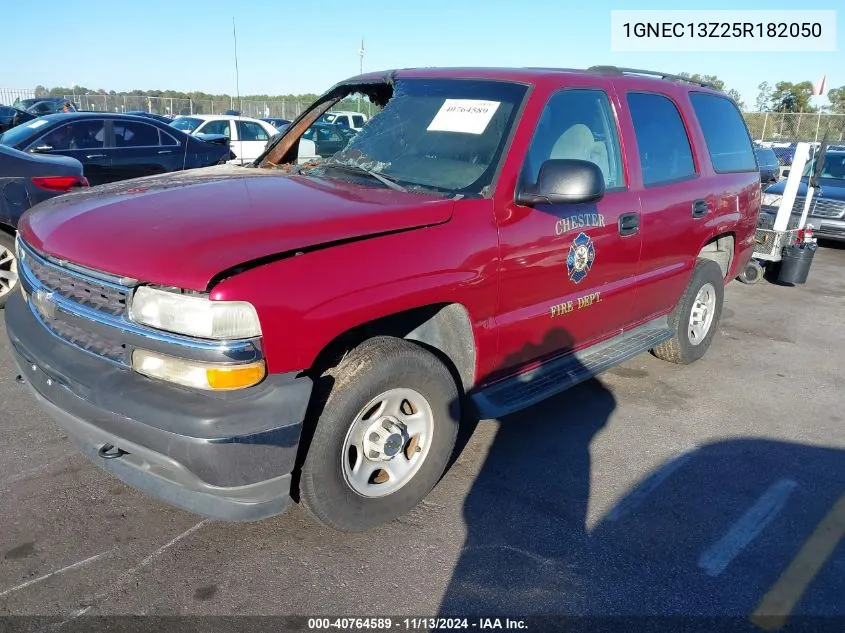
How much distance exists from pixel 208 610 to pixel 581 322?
2.42 meters

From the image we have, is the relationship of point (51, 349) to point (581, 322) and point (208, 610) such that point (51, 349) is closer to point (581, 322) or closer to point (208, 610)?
point (208, 610)

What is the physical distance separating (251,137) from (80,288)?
1493cm

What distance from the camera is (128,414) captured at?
235 cm

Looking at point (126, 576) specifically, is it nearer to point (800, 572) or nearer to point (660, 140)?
point (800, 572)

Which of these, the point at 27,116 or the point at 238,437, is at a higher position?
the point at 27,116

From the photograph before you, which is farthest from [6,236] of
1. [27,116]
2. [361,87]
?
[27,116]

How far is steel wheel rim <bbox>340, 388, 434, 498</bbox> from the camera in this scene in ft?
9.16

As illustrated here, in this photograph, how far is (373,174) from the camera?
3.39m

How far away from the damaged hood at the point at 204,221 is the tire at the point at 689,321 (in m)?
2.70

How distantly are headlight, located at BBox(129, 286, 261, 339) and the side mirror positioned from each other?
151cm

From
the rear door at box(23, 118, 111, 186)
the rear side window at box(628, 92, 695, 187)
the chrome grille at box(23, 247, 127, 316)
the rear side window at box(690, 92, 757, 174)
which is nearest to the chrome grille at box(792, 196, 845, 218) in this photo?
the rear side window at box(690, 92, 757, 174)

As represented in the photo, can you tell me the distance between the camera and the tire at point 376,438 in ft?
8.57

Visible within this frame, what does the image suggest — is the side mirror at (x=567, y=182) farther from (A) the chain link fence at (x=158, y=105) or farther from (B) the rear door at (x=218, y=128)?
(A) the chain link fence at (x=158, y=105)

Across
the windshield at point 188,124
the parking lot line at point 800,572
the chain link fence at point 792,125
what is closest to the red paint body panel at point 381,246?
the parking lot line at point 800,572
